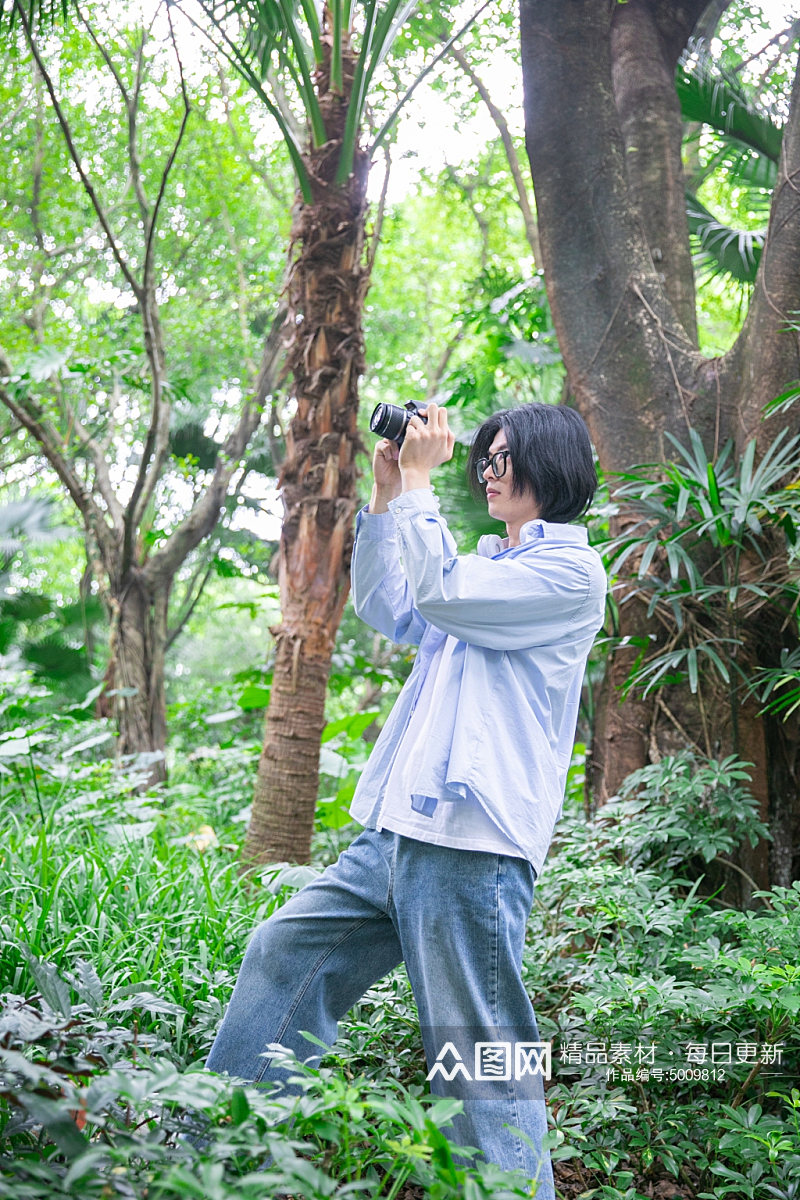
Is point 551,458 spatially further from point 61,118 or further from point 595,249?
point 61,118

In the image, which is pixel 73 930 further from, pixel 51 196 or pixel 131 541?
pixel 51 196

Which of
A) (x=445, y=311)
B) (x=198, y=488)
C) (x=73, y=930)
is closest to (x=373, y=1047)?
(x=73, y=930)

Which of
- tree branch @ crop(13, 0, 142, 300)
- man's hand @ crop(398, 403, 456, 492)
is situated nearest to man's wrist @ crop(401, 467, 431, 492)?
man's hand @ crop(398, 403, 456, 492)

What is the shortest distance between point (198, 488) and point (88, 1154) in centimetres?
821

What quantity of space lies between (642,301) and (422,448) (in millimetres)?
2417

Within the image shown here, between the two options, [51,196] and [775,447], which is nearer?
[775,447]

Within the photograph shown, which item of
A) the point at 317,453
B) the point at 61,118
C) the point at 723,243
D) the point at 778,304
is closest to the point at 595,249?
the point at 778,304

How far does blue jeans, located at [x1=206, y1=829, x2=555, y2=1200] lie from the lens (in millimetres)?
1521

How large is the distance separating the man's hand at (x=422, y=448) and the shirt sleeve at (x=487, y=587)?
0.04 metres

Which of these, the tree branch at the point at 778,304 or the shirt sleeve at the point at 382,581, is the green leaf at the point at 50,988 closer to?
the shirt sleeve at the point at 382,581

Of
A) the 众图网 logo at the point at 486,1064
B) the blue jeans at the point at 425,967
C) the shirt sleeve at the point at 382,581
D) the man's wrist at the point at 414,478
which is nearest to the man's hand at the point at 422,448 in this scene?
the man's wrist at the point at 414,478

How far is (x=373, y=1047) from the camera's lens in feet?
7.77

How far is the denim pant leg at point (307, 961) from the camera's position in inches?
67.1

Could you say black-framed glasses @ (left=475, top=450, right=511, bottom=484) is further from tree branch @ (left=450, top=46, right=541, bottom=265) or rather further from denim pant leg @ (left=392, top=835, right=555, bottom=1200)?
tree branch @ (left=450, top=46, right=541, bottom=265)
